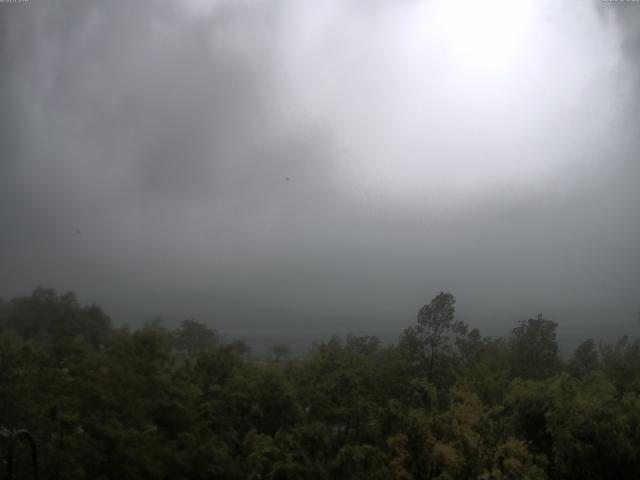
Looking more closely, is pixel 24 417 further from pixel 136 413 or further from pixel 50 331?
pixel 50 331

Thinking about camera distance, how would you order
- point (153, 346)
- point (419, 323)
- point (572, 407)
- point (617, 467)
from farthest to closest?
point (419, 323) < point (153, 346) < point (572, 407) < point (617, 467)

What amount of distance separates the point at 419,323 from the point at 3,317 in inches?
2105

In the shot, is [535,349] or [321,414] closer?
[321,414]

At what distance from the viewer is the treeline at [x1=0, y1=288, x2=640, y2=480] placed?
17328mm

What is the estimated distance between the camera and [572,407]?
1688cm

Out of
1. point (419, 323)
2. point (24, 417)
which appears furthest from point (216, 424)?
point (419, 323)

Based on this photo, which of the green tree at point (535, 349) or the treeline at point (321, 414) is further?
the green tree at point (535, 349)

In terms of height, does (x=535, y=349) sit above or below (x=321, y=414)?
above

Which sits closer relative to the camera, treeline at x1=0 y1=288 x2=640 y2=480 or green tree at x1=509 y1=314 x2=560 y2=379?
treeline at x1=0 y1=288 x2=640 y2=480

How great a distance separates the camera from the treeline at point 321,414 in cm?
1733

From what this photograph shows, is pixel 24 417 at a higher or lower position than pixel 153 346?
lower

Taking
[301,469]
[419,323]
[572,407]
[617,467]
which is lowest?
[301,469]

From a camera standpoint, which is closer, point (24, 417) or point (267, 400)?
point (24, 417)

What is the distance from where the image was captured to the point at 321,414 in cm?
2542
